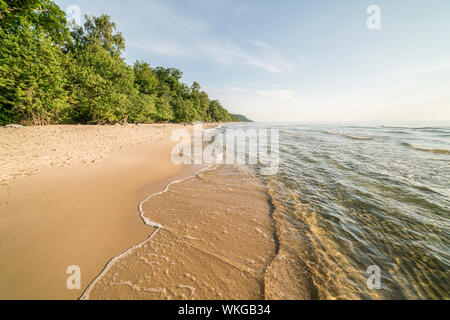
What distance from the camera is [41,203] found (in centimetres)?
353

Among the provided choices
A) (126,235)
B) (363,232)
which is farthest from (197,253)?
(363,232)

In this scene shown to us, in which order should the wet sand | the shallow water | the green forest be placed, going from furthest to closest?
the green forest < the shallow water < the wet sand

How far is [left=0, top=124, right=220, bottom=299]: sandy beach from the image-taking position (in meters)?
2.05

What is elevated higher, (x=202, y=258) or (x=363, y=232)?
(x=202, y=258)

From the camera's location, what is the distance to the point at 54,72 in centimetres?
1188

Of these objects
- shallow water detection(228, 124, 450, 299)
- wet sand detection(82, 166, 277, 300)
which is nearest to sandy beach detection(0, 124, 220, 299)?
wet sand detection(82, 166, 277, 300)

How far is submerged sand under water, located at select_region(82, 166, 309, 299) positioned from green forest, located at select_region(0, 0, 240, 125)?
16.3 meters

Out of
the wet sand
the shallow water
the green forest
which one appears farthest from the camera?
Result: the green forest

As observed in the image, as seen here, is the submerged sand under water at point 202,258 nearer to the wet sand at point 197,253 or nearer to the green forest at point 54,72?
the wet sand at point 197,253

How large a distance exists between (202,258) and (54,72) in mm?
19213

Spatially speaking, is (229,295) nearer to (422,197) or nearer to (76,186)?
(76,186)

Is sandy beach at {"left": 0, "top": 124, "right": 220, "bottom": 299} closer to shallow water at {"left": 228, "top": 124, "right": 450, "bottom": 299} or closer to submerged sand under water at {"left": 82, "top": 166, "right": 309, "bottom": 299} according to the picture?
submerged sand under water at {"left": 82, "top": 166, "right": 309, "bottom": 299}

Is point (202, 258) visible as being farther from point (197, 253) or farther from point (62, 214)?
point (62, 214)
